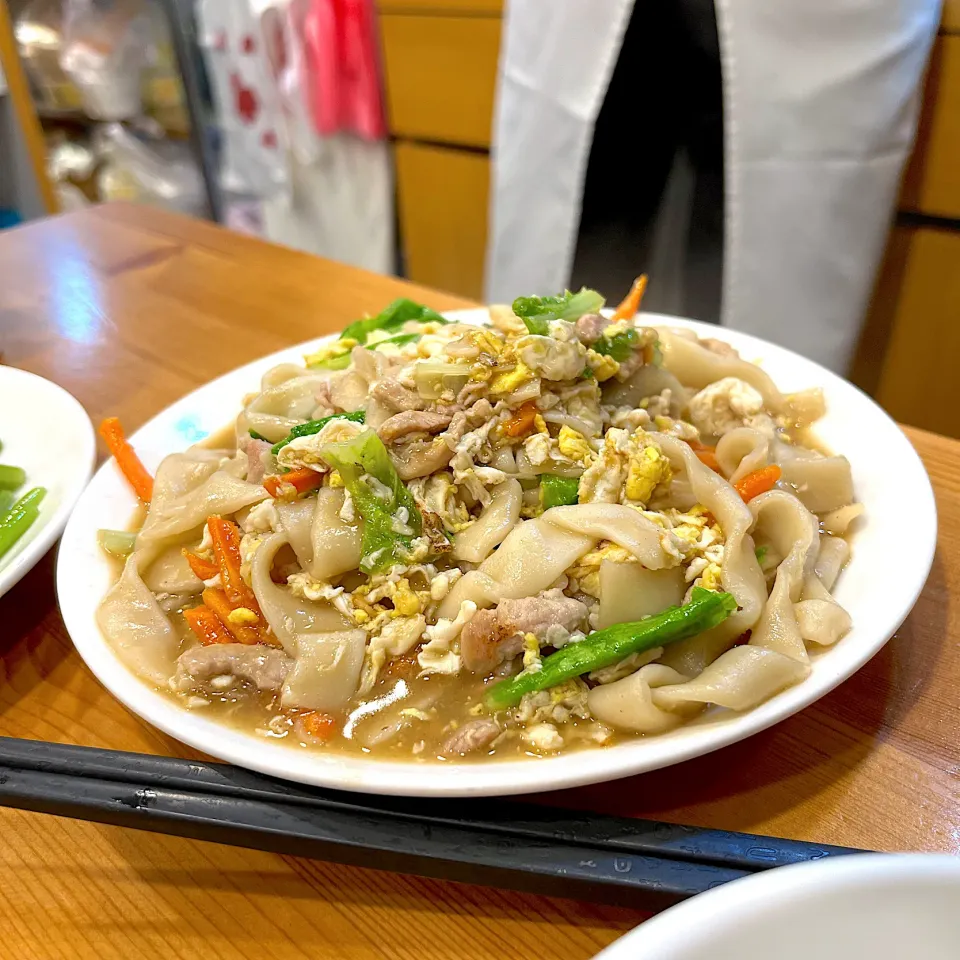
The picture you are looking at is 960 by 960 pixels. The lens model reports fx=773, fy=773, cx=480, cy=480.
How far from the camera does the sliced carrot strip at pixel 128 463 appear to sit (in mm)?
1700

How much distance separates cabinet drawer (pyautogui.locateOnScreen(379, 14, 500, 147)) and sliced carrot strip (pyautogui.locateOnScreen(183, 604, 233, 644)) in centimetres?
356

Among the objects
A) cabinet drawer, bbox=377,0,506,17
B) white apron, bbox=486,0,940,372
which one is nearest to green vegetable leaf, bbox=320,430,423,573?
white apron, bbox=486,0,940,372

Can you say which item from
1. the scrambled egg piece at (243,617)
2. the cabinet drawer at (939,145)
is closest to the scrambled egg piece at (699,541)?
the scrambled egg piece at (243,617)

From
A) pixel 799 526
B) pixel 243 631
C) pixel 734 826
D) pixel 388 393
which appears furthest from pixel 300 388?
pixel 734 826

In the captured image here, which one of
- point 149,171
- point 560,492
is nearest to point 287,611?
point 560,492

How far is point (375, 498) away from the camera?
4.52 ft

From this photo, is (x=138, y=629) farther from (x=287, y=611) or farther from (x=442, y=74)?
(x=442, y=74)

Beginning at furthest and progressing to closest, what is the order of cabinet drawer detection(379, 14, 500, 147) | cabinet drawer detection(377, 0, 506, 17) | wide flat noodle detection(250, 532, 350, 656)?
cabinet drawer detection(379, 14, 500, 147), cabinet drawer detection(377, 0, 506, 17), wide flat noodle detection(250, 532, 350, 656)

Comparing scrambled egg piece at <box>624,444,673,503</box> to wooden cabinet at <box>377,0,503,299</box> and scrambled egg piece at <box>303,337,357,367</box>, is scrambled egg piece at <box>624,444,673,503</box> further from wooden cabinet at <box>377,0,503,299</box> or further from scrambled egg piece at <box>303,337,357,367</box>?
wooden cabinet at <box>377,0,503,299</box>

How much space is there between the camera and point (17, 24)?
5.19 meters

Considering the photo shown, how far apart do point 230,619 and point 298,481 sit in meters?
0.28

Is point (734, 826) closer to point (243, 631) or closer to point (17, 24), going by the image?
point (243, 631)

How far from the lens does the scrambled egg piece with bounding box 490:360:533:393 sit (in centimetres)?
146

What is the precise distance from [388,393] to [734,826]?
94cm
